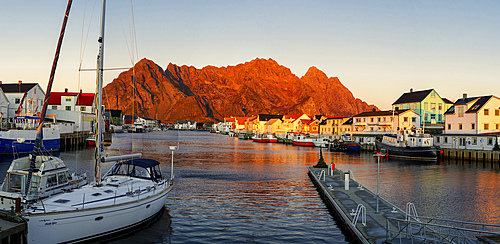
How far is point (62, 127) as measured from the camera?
89875 millimetres

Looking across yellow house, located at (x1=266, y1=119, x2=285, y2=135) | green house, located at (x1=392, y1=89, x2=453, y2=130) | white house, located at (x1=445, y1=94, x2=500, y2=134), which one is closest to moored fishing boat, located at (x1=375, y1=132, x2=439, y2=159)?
white house, located at (x1=445, y1=94, x2=500, y2=134)

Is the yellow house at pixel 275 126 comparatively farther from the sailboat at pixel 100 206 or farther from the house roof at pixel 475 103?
the sailboat at pixel 100 206

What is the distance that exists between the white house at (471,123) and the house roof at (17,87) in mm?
112464

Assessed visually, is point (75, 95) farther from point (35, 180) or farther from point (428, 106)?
point (428, 106)

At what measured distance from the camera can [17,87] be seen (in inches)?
3964

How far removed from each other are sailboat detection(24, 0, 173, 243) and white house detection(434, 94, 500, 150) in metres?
74.3

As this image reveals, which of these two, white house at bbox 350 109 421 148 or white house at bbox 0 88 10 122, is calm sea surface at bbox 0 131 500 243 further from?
white house at bbox 350 109 421 148

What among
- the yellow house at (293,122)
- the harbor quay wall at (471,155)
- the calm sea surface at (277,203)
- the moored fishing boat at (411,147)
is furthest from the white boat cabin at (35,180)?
→ the yellow house at (293,122)

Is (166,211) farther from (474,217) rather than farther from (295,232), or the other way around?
(474,217)

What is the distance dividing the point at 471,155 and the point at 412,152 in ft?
36.2

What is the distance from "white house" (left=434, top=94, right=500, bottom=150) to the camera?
3034 inches

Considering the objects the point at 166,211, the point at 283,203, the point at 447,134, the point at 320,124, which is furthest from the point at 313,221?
the point at 320,124

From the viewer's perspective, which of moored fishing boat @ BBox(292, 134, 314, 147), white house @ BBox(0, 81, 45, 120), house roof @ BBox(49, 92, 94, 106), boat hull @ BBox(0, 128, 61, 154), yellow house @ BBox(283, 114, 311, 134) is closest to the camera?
boat hull @ BBox(0, 128, 61, 154)

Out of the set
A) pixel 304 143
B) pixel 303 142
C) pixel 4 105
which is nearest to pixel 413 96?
pixel 304 143
